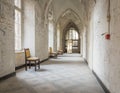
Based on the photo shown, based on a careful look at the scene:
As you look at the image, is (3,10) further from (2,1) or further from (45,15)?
(45,15)

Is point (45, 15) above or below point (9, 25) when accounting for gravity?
above

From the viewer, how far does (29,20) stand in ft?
27.9

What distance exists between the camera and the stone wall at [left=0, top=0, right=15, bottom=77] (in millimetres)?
4938

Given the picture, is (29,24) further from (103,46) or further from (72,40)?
(72,40)

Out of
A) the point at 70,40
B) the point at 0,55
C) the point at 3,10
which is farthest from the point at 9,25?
the point at 70,40

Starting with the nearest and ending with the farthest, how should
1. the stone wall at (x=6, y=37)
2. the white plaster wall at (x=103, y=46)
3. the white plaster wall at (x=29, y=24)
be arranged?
1. the white plaster wall at (x=103, y=46)
2. the stone wall at (x=6, y=37)
3. the white plaster wall at (x=29, y=24)

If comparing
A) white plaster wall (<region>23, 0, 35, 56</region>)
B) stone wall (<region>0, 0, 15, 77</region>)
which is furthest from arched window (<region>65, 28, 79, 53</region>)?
stone wall (<region>0, 0, 15, 77</region>)

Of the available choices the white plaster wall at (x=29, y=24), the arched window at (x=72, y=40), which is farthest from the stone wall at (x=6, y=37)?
the arched window at (x=72, y=40)

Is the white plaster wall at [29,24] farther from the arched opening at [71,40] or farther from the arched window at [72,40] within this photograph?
the arched window at [72,40]

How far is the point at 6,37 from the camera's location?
5.22m

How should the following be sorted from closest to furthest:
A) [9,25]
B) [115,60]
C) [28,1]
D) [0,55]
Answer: [115,60] → [0,55] → [9,25] → [28,1]

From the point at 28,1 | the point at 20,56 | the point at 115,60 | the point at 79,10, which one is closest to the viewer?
the point at 115,60

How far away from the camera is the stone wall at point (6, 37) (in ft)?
16.2

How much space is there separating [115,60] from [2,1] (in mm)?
3708
